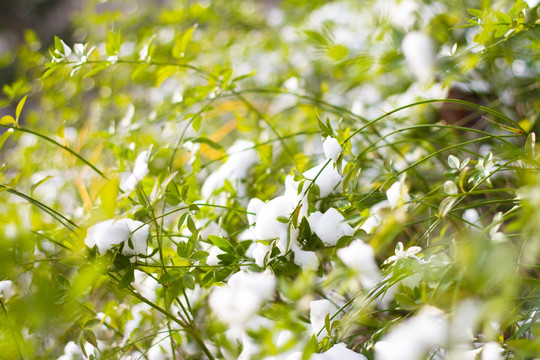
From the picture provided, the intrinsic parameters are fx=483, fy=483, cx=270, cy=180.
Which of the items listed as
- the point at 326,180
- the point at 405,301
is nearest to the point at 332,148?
the point at 326,180

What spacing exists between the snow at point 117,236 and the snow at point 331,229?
168 millimetres

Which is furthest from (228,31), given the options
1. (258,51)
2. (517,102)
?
(517,102)

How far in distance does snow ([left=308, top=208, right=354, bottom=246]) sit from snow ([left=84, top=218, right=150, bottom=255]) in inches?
6.6

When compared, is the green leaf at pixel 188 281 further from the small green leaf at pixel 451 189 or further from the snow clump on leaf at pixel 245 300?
the small green leaf at pixel 451 189

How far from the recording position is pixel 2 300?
20.2 inches

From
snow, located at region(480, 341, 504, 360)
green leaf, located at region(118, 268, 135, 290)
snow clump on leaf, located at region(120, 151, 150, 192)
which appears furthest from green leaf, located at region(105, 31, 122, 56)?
snow, located at region(480, 341, 504, 360)

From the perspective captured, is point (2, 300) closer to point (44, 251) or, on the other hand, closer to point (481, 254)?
point (44, 251)

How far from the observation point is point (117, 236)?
46 centimetres

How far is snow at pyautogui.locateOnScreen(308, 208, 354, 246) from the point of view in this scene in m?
0.44

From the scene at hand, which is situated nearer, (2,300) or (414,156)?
(2,300)

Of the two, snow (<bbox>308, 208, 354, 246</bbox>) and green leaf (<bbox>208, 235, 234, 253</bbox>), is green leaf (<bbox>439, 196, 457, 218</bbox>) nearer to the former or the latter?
snow (<bbox>308, 208, 354, 246</bbox>)

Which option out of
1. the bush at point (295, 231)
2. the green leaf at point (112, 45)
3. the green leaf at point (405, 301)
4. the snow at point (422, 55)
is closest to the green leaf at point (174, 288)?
the bush at point (295, 231)

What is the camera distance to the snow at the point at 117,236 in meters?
0.46

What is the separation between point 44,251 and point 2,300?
0.46 ft
